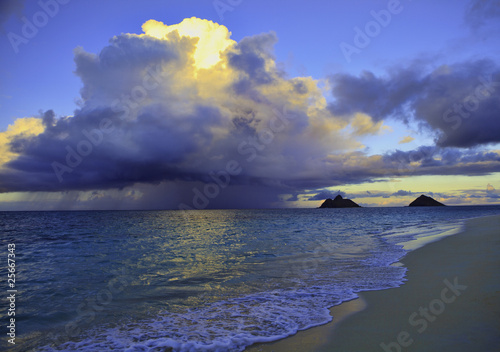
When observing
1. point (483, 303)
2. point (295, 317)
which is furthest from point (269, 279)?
point (483, 303)

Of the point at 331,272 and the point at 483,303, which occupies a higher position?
the point at 483,303

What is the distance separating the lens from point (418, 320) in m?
6.43

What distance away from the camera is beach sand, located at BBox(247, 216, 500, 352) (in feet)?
17.5

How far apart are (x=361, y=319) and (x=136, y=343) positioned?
17.7ft

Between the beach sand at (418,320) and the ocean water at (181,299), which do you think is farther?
the ocean water at (181,299)

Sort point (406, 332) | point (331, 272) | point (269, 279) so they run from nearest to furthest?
point (406, 332)
point (269, 279)
point (331, 272)

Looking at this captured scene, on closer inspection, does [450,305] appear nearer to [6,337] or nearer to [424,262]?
[424,262]

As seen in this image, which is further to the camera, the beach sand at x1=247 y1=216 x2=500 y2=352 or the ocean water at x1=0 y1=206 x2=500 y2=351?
the ocean water at x1=0 y1=206 x2=500 y2=351

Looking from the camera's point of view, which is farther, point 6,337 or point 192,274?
point 192,274

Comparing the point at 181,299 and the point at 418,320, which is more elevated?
the point at 418,320

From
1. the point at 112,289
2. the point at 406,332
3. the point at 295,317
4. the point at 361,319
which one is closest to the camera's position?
the point at 406,332

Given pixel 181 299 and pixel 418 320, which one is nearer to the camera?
pixel 418 320

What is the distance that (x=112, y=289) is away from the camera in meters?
11.2

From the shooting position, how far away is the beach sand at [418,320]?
5.32 m
